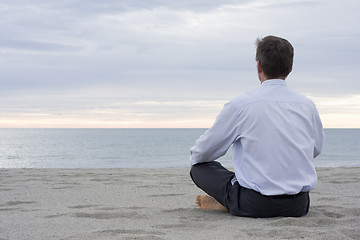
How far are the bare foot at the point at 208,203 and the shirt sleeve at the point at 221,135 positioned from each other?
1.81 ft

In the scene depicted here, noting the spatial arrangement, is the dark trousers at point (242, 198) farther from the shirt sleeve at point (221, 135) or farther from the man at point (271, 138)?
the shirt sleeve at point (221, 135)

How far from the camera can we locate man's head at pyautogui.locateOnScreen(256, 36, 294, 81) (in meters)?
2.84

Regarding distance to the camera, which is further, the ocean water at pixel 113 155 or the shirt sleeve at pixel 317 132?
the ocean water at pixel 113 155

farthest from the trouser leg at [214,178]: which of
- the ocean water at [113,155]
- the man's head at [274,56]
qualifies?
the ocean water at [113,155]

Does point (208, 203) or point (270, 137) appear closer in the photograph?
point (270, 137)

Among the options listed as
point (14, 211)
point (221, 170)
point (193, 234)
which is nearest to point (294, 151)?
point (221, 170)

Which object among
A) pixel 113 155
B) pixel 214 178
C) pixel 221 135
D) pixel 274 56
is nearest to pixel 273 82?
pixel 274 56

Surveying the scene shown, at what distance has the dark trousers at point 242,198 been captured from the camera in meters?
2.99

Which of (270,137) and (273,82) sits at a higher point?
(273,82)

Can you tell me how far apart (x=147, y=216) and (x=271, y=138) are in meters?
1.17

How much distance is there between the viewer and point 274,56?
9.36 feet

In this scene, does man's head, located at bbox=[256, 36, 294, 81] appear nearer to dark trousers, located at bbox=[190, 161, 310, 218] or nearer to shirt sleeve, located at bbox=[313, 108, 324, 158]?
shirt sleeve, located at bbox=[313, 108, 324, 158]

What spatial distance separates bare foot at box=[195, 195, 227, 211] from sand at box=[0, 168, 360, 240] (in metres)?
0.05

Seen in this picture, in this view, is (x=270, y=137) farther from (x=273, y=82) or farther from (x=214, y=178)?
(x=214, y=178)
